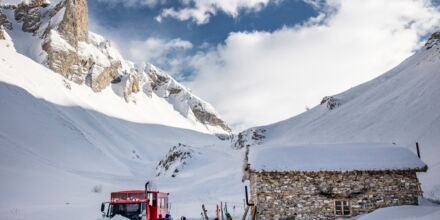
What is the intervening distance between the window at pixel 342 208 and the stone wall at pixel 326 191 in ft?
0.67

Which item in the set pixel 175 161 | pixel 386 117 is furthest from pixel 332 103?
pixel 175 161

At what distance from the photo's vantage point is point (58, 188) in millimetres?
46062

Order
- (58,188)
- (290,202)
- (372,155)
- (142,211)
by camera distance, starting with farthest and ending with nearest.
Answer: (58,188)
(372,155)
(290,202)
(142,211)

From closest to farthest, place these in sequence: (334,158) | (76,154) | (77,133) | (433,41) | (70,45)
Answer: (334,158) → (433,41) → (76,154) → (77,133) → (70,45)

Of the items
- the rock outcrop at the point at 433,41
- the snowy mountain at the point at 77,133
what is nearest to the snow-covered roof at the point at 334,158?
the snowy mountain at the point at 77,133

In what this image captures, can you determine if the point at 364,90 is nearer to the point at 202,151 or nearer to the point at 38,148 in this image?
the point at 202,151

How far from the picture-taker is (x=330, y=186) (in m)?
19.3

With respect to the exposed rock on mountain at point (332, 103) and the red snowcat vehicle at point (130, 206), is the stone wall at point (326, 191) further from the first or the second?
the exposed rock on mountain at point (332, 103)

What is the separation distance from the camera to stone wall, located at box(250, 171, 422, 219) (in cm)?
1912

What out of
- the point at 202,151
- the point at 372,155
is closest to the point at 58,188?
the point at 202,151

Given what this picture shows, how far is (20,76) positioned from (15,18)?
57267 mm

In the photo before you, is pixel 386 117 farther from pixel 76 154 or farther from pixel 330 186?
pixel 76 154

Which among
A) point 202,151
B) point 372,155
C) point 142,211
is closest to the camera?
point 142,211

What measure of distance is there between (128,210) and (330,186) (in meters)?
9.90
